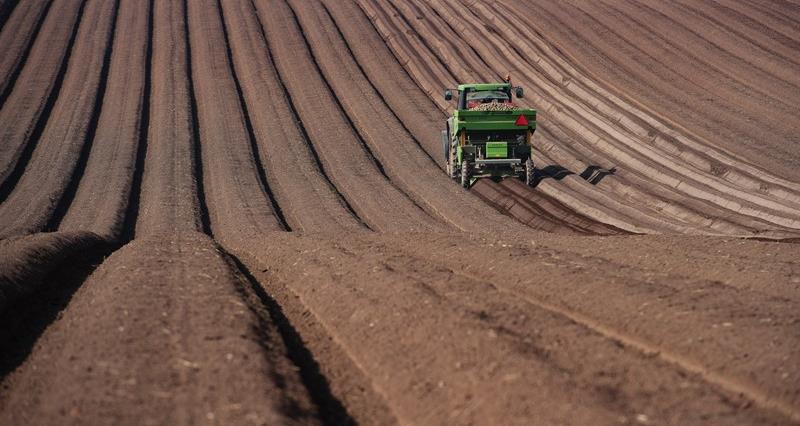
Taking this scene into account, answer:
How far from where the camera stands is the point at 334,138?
28375mm

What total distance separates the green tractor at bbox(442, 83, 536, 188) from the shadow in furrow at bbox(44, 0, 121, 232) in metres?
9.96

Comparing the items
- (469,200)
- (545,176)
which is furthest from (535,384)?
(545,176)

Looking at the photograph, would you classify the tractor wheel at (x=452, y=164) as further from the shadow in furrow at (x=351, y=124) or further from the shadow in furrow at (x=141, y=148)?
the shadow in furrow at (x=141, y=148)

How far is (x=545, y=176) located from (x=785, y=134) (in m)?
9.16

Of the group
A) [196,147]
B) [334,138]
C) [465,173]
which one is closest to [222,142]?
[196,147]

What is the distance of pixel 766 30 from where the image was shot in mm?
36469

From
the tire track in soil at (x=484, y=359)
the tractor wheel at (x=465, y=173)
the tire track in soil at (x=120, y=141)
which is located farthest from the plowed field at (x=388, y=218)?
the tractor wheel at (x=465, y=173)

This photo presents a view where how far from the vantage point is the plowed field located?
584cm

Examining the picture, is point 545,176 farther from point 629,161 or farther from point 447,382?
point 447,382

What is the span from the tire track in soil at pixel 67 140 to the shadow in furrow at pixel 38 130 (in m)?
0.18

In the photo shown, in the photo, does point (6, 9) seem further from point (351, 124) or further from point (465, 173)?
point (465, 173)

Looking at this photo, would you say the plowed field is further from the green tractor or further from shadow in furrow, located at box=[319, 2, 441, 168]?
the green tractor

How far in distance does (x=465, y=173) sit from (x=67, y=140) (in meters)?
14.0

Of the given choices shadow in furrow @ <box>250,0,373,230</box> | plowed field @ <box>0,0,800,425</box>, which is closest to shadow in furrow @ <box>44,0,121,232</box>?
plowed field @ <box>0,0,800,425</box>
